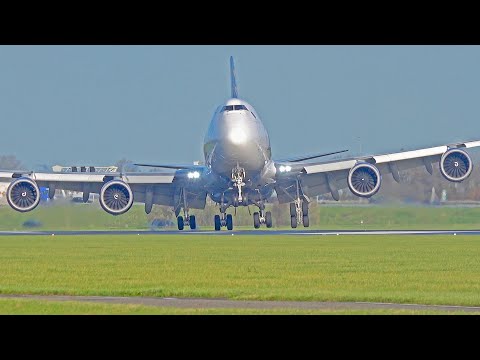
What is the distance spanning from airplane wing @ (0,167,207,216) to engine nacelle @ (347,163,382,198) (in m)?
8.36

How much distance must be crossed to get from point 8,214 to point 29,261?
147ft

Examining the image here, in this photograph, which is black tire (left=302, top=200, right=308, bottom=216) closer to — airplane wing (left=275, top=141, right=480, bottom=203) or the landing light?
airplane wing (left=275, top=141, right=480, bottom=203)

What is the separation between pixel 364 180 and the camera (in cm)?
7044

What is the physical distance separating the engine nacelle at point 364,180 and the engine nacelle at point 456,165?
11.9 feet

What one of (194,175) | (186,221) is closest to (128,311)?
(194,175)

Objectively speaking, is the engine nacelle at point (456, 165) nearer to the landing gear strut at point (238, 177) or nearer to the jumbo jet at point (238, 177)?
the jumbo jet at point (238, 177)

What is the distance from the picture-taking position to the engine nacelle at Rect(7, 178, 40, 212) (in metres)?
70.6

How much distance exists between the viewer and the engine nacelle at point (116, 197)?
71188 millimetres

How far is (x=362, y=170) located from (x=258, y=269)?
34.0 meters

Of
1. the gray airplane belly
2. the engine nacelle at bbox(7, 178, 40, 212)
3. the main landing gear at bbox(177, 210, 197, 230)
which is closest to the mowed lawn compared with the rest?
the gray airplane belly

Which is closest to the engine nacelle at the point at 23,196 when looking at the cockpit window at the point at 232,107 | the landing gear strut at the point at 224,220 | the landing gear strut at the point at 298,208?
the landing gear strut at the point at 224,220
